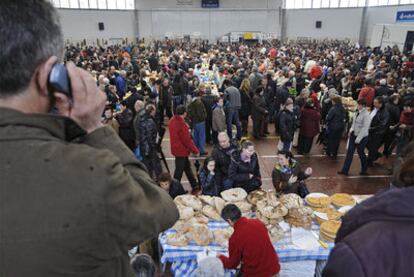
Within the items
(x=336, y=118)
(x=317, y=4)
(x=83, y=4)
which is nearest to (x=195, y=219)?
(x=336, y=118)

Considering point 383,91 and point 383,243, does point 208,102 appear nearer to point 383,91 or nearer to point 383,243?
point 383,91

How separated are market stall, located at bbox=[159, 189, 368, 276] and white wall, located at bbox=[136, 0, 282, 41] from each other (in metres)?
32.9

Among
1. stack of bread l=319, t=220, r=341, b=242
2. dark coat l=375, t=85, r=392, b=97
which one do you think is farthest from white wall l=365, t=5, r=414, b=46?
stack of bread l=319, t=220, r=341, b=242

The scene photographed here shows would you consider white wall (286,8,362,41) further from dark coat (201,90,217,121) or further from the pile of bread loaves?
the pile of bread loaves

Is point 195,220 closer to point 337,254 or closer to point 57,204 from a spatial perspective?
point 337,254

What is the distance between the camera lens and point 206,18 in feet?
114

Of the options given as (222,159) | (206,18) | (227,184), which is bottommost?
(227,184)

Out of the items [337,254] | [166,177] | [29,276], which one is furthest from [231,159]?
[29,276]

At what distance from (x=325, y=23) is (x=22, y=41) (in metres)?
35.8

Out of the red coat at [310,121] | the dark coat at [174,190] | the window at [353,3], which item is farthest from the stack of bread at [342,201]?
the window at [353,3]

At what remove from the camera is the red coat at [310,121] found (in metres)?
7.89

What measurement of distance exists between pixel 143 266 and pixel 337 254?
1.75 metres

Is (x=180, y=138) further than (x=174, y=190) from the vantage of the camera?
Yes

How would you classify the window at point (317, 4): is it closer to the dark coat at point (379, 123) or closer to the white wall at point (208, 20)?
the white wall at point (208, 20)
